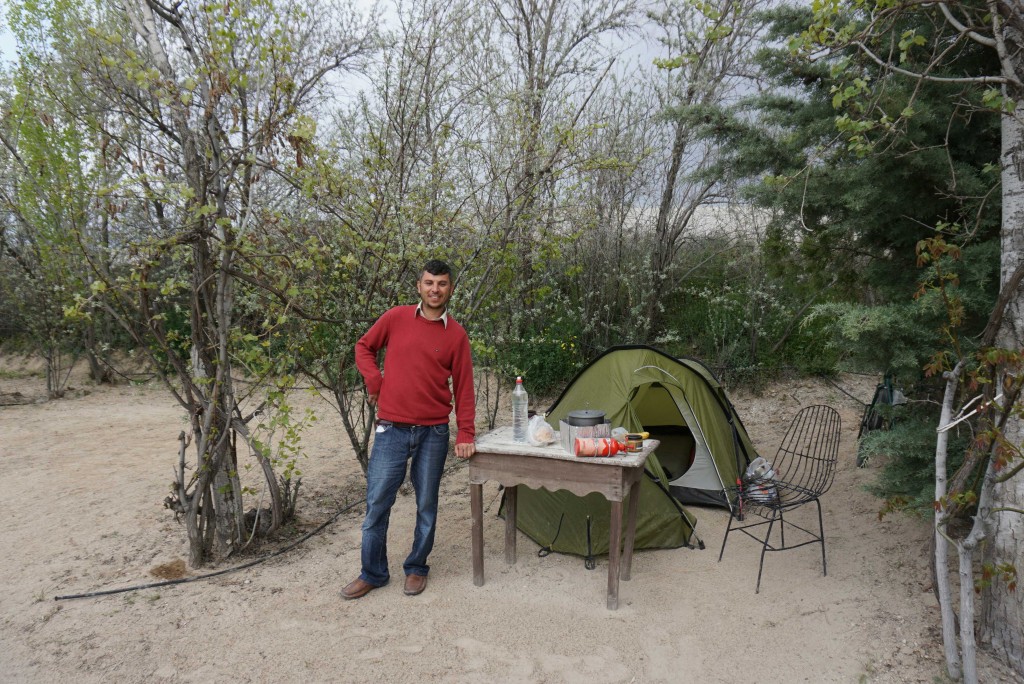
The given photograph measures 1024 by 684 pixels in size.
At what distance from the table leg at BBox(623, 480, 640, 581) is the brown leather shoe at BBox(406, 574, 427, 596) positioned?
1.26m

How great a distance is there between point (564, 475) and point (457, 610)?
998 millimetres

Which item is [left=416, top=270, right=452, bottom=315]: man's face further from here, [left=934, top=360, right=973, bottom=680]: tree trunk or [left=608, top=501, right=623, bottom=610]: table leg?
[left=934, top=360, right=973, bottom=680]: tree trunk

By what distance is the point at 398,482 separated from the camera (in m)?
3.80

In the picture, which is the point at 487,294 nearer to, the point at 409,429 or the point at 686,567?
the point at 409,429

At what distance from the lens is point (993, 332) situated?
3053mm

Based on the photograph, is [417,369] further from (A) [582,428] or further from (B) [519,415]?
(A) [582,428]

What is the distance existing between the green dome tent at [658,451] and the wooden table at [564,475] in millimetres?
482

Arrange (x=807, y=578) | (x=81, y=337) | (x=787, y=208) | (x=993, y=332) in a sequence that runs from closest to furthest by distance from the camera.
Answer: (x=993, y=332) < (x=807, y=578) < (x=787, y=208) < (x=81, y=337)

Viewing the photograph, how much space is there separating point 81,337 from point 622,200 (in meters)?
9.23

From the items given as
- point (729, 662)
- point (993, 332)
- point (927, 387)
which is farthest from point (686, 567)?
point (993, 332)

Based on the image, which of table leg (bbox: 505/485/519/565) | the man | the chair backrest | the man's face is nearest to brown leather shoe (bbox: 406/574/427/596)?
the man

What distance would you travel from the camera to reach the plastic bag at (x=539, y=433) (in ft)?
12.7

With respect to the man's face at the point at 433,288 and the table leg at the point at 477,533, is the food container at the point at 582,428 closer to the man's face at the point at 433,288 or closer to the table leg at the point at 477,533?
the table leg at the point at 477,533

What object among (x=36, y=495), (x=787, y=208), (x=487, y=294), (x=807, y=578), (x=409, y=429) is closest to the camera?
(x=409, y=429)
